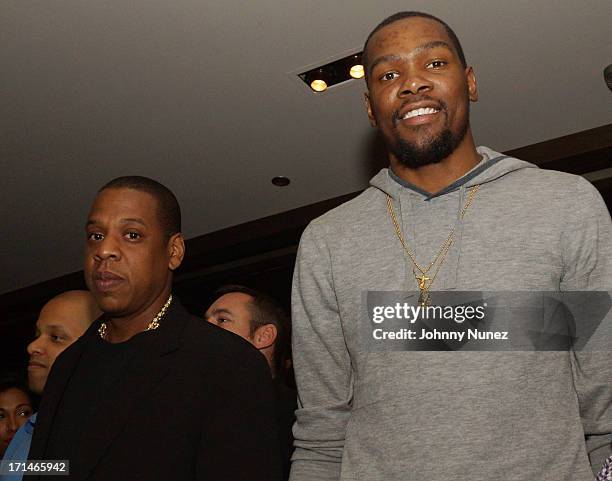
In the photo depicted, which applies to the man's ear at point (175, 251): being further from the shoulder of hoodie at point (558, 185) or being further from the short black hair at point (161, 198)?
the shoulder of hoodie at point (558, 185)

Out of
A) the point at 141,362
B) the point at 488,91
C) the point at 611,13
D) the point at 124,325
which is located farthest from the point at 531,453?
the point at 488,91

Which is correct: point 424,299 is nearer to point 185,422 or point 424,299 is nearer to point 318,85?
point 185,422

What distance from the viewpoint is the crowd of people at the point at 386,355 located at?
3.84 feet

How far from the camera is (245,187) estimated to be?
4762 mm

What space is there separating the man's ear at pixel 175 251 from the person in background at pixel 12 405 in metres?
2.23

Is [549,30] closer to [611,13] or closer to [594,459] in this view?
[611,13]

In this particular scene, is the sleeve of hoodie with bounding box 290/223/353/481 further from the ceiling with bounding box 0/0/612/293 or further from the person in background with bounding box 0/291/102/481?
the ceiling with bounding box 0/0/612/293

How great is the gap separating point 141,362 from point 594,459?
893 mm

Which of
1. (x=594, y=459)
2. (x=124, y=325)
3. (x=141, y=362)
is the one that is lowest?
(x=594, y=459)

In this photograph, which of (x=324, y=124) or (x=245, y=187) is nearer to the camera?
(x=324, y=124)

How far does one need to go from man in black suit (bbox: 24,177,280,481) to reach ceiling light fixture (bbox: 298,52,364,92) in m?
1.82

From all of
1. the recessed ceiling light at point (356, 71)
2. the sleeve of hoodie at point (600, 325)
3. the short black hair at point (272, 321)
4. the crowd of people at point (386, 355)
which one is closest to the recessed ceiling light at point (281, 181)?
the recessed ceiling light at point (356, 71)

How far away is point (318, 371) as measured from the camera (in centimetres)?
138

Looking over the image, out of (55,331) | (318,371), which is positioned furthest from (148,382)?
(55,331)
